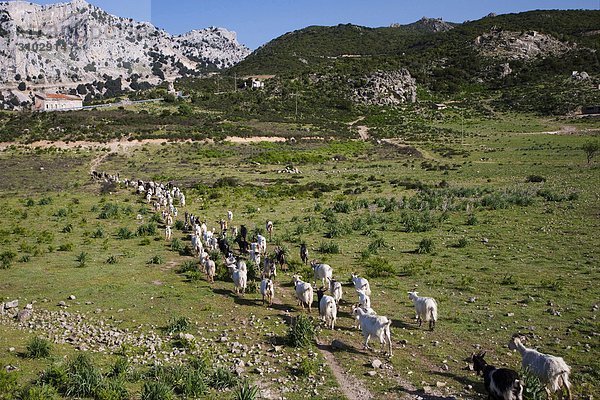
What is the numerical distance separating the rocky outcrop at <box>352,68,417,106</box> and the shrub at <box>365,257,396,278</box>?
108213 millimetres

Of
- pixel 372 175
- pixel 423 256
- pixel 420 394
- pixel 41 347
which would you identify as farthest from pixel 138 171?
pixel 420 394

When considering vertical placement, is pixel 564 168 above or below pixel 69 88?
below

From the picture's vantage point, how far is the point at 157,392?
864 centimetres

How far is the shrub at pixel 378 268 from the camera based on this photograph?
1755 cm

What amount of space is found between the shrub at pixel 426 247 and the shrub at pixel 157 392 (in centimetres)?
1447

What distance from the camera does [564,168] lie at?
45.9 m

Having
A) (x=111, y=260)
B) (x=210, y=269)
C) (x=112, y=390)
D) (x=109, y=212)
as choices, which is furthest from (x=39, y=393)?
(x=109, y=212)

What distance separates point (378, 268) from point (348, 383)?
335 inches

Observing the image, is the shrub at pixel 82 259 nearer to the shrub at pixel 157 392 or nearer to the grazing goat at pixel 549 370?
the shrub at pixel 157 392

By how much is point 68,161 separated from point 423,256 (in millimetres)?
49746

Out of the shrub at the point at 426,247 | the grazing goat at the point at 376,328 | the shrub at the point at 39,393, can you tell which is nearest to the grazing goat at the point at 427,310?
the grazing goat at the point at 376,328

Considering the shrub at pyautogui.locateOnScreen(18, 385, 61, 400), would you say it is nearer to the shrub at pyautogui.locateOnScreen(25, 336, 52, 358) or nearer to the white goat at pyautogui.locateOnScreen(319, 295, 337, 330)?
the shrub at pyautogui.locateOnScreen(25, 336, 52, 358)

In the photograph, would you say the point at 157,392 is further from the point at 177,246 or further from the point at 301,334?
the point at 177,246

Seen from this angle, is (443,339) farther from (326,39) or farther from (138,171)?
(326,39)
